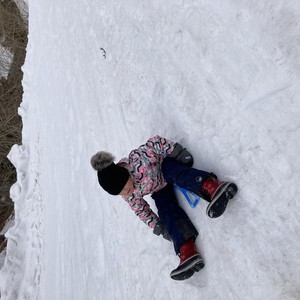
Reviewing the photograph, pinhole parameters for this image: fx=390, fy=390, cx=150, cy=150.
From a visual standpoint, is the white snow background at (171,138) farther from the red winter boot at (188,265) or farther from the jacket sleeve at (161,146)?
the jacket sleeve at (161,146)

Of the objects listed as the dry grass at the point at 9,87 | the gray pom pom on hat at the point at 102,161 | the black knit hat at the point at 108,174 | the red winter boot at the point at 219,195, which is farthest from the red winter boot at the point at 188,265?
the dry grass at the point at 9,87

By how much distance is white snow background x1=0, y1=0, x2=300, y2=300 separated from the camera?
2102mm

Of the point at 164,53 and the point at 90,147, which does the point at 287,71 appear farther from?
the point at 90,147

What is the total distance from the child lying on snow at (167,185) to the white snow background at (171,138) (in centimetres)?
12

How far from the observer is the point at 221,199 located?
7.31 feet

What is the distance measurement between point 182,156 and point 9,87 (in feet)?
44.6

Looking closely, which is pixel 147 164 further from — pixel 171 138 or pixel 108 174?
pixel 171 138

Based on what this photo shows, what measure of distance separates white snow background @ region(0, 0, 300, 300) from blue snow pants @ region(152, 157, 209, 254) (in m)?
0.10

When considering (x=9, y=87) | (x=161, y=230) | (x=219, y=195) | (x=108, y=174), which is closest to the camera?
(x=219, y=195)

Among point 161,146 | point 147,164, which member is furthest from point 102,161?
point 161,146

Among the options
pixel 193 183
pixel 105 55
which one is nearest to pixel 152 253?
pixel 193 183

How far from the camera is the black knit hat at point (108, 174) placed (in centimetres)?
244

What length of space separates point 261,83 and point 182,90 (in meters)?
0.84

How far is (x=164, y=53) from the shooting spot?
3.25 metres
